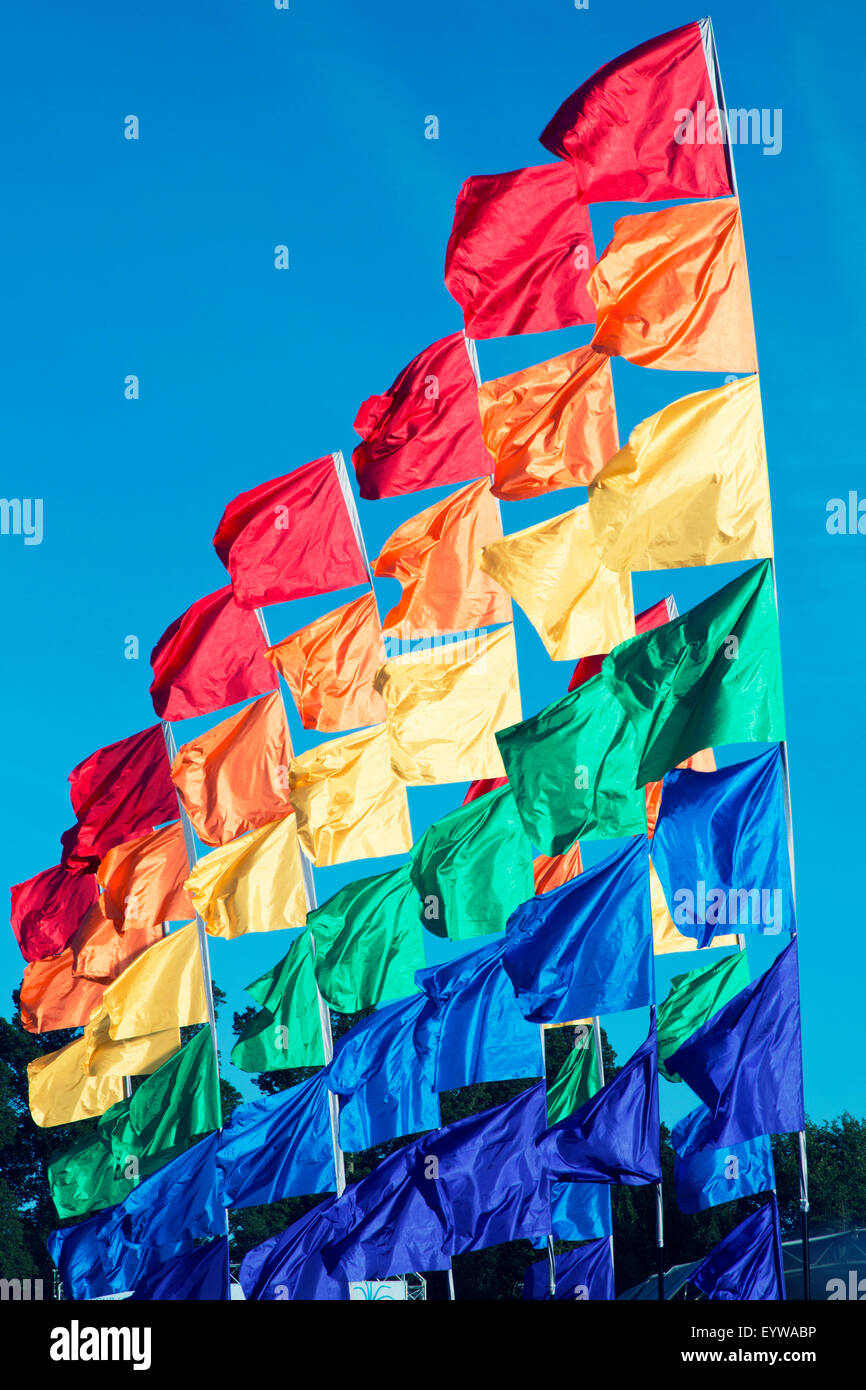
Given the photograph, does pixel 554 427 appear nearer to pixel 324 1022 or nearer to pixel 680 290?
pixel 680 290

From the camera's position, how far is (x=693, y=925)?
554 inches

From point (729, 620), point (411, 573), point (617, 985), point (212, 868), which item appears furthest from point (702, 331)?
point (212, 868)

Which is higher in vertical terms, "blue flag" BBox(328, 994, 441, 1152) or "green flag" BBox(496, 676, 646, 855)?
"green flag" BBox(496, 676, 646, 855)

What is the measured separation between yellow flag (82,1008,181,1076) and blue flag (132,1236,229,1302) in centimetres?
417

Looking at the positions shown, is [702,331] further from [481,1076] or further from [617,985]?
[481,1076]

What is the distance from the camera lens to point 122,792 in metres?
28.0

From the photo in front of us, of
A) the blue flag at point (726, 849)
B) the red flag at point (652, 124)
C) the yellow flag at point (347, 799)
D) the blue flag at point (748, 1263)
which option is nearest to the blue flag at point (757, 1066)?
the blue flag at point (726, 849)

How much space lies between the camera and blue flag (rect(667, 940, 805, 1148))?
558 inches

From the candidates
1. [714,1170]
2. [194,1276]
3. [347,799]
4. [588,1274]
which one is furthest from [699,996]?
[194,1276]

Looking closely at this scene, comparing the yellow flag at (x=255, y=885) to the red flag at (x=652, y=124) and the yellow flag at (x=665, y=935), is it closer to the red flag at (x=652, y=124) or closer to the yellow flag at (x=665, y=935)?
the yellow flag at (x=665, y=935)

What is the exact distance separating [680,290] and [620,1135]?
328 inches

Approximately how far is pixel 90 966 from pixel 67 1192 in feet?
13.7

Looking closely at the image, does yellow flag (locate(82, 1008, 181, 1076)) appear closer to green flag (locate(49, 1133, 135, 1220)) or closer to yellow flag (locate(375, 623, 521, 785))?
green flag (locate(49, 1133, 135, 1220))

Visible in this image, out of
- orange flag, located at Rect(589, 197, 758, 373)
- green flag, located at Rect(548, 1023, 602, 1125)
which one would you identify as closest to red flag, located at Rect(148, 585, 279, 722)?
green flag, located at Rect(548, 1023, 602, 1125)
